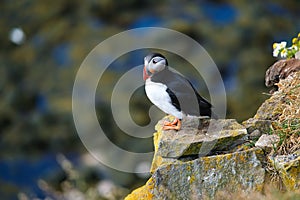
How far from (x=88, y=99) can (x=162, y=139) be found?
740cm

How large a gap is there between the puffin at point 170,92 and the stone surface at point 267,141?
0.46m

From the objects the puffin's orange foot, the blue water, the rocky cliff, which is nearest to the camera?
the rocky cliff

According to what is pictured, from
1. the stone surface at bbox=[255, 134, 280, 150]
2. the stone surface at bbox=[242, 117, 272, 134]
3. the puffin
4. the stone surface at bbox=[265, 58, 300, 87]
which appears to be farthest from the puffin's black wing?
the stone surface at bbox=[265, 58, 300, 87]

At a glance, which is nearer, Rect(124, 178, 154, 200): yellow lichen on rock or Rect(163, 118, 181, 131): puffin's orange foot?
Rect(124, 178, 154, 200): yellow lichen on rock

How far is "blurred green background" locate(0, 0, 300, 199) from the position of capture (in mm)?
11789

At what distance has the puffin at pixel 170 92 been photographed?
4.60 metres

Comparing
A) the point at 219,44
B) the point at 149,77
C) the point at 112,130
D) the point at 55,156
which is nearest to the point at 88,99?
the point at 112,130

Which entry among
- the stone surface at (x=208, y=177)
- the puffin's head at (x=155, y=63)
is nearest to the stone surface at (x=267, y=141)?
the stone surface at (x=208, y=177)

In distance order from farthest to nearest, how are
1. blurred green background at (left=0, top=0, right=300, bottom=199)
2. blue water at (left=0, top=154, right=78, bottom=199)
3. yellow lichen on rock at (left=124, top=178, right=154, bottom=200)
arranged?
blue water at (left=0, top=154, right=78, bottom=199) < blurred green background at (left=0, top=0, right=300, bottom=199) < yellow lichen on rock at (left=124, top=178, right=154, bottom=200)

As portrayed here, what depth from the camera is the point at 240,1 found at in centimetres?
1225

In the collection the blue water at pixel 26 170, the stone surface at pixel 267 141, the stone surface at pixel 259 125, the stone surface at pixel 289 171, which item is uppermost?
the blue water at pixel 26 170

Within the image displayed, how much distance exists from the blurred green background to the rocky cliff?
6583mm

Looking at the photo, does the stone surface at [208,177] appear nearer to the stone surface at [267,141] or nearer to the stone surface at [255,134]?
the stone surface at [267,141]

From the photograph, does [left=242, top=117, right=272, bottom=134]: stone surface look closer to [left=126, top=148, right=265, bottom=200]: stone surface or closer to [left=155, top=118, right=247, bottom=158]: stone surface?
[left=155, top=118, right=247, bottom=158]: stone surface
